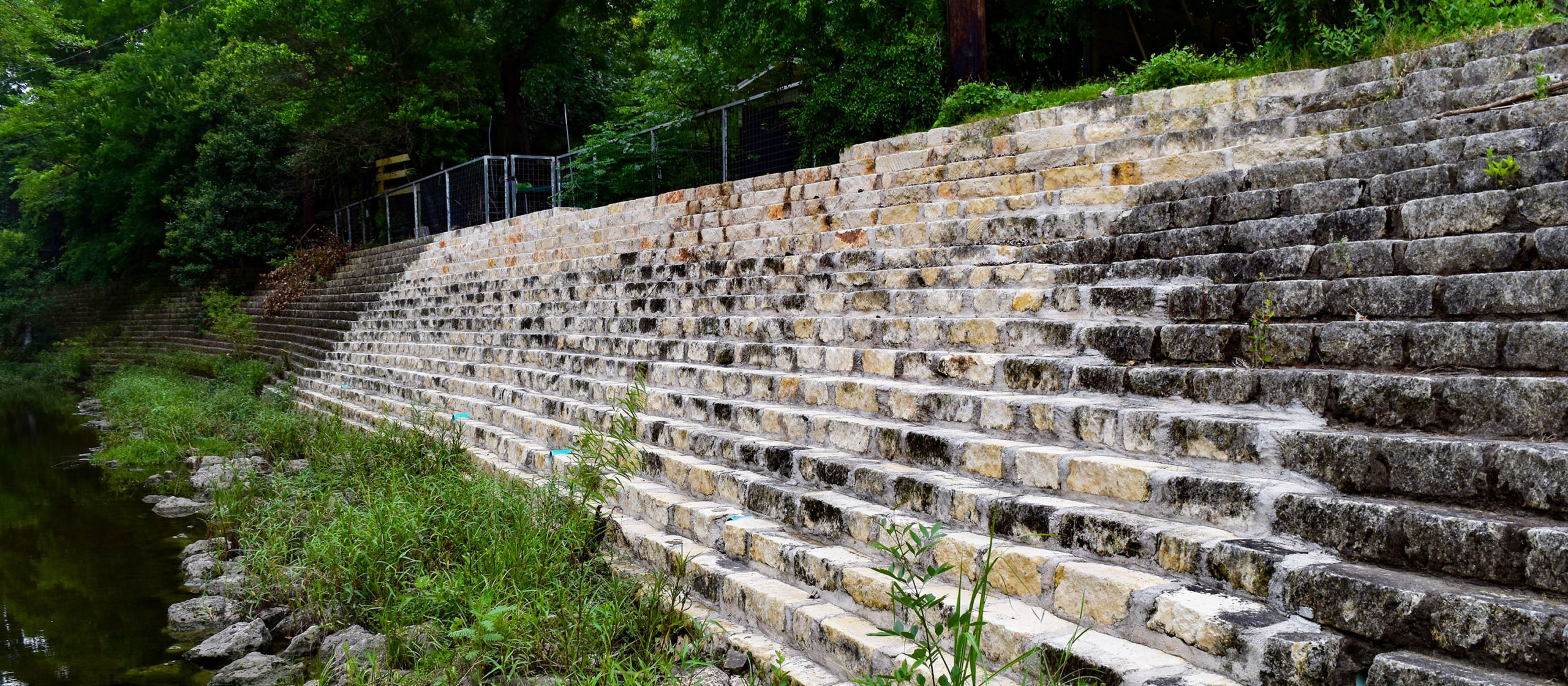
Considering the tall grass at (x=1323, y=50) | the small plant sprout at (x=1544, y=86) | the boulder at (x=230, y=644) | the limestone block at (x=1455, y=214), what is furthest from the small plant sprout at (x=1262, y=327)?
the boulder at (x=230, y=644)

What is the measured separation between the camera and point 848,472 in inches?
151

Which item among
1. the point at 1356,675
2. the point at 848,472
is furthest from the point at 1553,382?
the point at 848,472

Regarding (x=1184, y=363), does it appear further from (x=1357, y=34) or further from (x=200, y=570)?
(x=200, y=570)

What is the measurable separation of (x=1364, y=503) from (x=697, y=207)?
24.1ft

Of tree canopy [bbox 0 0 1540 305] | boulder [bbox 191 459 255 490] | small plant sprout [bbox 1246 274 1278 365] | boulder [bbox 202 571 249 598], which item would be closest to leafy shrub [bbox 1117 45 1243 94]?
tree canopy [bbox 0 0 1540 305]

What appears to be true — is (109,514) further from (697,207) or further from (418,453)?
(697,207)

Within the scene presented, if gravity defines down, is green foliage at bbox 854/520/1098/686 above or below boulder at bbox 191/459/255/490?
above

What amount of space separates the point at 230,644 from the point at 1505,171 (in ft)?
20.3

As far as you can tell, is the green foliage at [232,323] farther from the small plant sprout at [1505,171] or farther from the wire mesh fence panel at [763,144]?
the small plant sprout at [1505,171]

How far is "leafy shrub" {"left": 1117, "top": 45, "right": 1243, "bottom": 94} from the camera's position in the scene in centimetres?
734

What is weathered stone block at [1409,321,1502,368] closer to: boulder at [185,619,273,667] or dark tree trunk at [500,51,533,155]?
boulder at [185,619,273,667]

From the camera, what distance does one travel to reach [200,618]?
17.0 feet

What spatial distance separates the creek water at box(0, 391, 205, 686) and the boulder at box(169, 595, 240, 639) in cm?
9

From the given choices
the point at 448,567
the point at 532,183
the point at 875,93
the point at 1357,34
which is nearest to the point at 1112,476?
the point at 448,567
